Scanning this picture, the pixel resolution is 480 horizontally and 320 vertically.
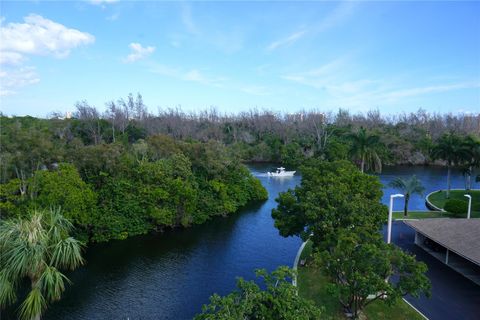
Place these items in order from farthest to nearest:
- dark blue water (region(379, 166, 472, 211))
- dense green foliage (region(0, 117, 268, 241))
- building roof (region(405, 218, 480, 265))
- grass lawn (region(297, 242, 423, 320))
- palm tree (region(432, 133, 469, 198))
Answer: dark blue water (region(379, 166, 472, 211))
palm tree (region(432, 133, 469, 198))
dense green foliage (region(0, 117, 268, 241))
building roof (region(405, 218, 480, 265))
grass lawn (region(297, 242, 423, 320))

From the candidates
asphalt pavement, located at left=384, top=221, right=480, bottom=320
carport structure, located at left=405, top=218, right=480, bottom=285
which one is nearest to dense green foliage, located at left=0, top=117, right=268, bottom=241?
carport structure, located at left=405, top=218, right=480, bottom=285

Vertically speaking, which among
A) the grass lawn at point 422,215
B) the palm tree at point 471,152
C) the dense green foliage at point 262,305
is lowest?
the grass lawn at point 422,215

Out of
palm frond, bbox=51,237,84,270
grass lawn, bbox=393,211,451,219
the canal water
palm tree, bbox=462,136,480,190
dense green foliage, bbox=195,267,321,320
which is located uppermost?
palm tree, bbox=462,136,480,190

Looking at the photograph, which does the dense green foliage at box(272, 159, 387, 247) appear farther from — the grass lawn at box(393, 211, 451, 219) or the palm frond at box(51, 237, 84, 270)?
the palm frond at box(51, 237, 84, 270)

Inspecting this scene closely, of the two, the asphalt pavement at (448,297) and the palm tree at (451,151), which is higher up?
the palm tree at (451,151)

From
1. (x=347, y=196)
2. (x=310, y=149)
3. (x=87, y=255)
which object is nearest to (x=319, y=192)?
(x=347, y=196)

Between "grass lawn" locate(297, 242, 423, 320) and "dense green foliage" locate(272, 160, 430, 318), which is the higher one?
"dense green foliage" locate(272, 160, 430, 318)

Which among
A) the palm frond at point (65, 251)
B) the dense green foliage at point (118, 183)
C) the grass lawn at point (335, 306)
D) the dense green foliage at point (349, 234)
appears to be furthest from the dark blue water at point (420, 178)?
the palm frond at point (65, 251)

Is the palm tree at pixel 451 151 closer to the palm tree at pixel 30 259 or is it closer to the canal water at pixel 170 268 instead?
the canal water at pixel 170 268
